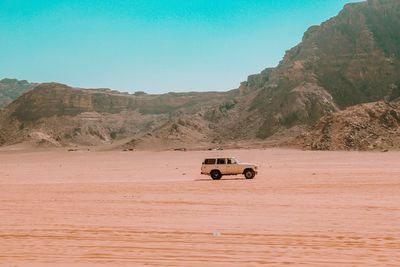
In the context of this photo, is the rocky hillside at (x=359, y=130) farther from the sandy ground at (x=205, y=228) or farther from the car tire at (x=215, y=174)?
the sandy ground at (x=205, y=228)

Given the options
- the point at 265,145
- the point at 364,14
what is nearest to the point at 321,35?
the point at 364,14

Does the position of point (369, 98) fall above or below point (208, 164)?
above

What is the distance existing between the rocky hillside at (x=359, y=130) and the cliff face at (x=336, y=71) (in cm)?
2372

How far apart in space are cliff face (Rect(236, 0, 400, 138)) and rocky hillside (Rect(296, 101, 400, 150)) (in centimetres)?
2372

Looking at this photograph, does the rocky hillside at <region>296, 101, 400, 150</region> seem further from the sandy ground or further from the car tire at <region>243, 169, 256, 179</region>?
the sandy ground

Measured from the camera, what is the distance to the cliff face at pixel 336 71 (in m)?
111

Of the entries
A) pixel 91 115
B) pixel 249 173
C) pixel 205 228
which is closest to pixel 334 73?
pixel 91 115

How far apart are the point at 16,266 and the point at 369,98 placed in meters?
117

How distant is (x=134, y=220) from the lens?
43.3ft

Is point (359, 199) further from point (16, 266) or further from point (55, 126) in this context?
point (55, 126)

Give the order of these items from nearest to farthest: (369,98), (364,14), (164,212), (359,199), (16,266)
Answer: (16,266)
(164,212)
(359,199)
(369,98)
(364,14)

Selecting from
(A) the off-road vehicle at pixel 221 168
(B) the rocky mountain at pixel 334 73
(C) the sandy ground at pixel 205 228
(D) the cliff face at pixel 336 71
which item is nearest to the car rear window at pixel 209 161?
(A) the off-road vehicle at pixel 221 168

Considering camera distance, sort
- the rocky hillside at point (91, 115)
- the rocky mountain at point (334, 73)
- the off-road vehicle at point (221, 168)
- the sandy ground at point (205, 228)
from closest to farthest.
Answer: the sandy ground at point (205, 228), the off-road vehicle at point (221, 168), the rocky mountain at point (334, 73), the rocky hillside at point (91, 115)

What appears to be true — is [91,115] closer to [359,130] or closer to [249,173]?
[359,130]
